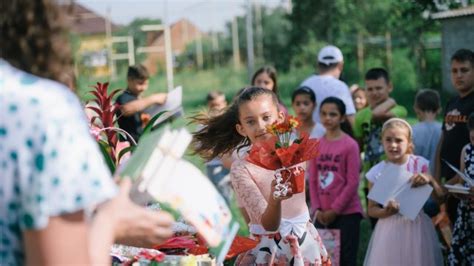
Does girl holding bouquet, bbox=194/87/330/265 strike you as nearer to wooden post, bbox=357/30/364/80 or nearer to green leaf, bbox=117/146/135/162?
green leaf, bbox=117/146/135/162

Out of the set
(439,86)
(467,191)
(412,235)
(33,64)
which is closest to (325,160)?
(412,235)

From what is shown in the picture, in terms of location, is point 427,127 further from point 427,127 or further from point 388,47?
point 388,47

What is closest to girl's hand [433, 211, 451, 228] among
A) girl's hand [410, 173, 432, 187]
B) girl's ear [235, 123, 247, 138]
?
girl's hand [410, 173, 432, 187]

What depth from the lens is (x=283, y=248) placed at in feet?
15.0

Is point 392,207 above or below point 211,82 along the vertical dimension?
below

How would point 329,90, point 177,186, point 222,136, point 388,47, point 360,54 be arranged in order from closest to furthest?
point 177,186, point 222,136, point 329,90, point 388,47, point 360,54

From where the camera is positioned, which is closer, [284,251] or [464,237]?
[284,251]

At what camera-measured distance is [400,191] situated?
20.3ft

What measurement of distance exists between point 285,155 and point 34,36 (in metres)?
2.35

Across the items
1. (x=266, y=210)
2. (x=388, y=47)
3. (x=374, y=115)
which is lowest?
(x=266, y=210)

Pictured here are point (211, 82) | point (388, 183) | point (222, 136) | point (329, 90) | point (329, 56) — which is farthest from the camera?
point (211, 82)

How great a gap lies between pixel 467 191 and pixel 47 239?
4172mm

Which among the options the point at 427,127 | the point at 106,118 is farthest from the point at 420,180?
the point at 106,118

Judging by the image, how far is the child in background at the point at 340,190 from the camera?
22.0ft
